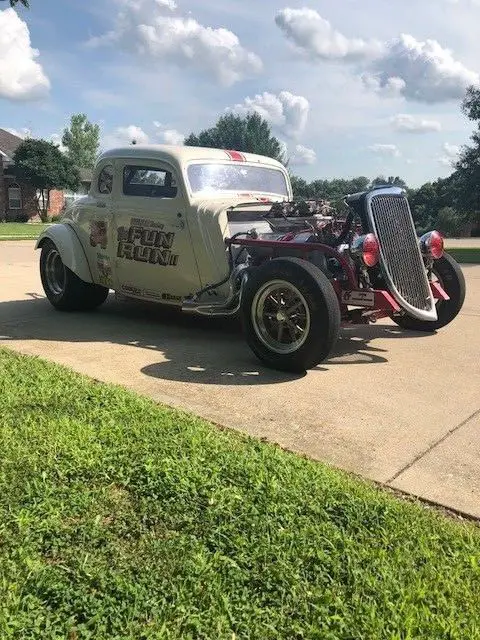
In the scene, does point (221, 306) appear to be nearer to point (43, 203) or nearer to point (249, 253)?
point (249, 253)

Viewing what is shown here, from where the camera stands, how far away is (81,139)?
80500 millimetres

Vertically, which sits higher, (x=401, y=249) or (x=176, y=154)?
(x=176, y=154)

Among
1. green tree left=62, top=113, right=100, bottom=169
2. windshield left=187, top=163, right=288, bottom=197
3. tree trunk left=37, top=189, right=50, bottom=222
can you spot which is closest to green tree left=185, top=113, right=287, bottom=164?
green tree left=62, top=113, right=100, bottom=169

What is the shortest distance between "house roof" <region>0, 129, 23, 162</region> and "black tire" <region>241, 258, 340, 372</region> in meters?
40.9

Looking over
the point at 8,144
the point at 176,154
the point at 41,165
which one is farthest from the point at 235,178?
the point at 8,144

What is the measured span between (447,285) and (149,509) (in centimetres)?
458

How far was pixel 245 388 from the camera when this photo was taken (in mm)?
4469

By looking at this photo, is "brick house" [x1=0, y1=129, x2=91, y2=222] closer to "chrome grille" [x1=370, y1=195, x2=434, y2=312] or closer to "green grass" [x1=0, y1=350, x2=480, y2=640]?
"chrome grille" [x1=370, y1=195, x2=434, y2=312]

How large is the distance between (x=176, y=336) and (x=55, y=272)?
7.62ft

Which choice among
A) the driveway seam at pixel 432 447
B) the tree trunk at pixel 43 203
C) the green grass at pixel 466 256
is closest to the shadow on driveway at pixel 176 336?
the driveway seam at pixel 432 447

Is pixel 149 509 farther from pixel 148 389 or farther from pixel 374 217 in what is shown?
→ pixel 374 217

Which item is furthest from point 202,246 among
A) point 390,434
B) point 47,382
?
point 390,434

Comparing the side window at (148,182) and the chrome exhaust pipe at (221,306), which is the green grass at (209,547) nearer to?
the chrome exhaust pipe at (221,306)

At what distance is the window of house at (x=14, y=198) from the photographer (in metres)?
41.9
